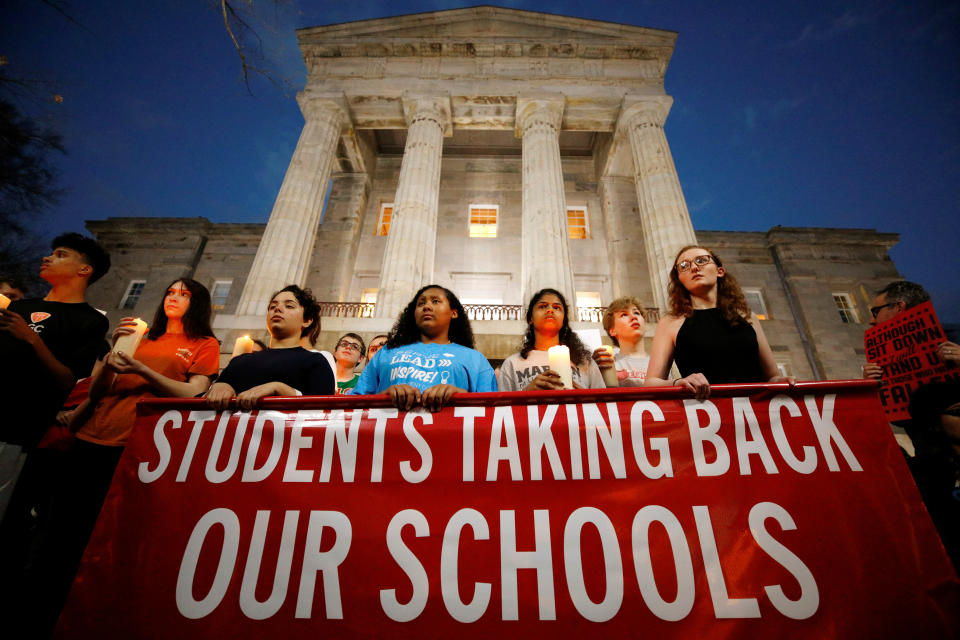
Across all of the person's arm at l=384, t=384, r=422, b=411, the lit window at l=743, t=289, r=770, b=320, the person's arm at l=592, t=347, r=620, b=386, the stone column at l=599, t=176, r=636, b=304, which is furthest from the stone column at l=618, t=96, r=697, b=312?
the person's arm at l=384, t=384, r=422, b=411

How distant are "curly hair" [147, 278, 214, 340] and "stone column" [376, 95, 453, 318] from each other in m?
6.58

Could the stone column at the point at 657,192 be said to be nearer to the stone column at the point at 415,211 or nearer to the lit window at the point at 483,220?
the lit window at the point at 483,220

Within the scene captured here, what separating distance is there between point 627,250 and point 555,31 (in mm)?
9094

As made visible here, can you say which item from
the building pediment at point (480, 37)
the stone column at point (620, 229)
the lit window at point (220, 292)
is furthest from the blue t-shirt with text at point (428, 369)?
the lit window at point (220, 292)

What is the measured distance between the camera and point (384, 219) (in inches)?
642

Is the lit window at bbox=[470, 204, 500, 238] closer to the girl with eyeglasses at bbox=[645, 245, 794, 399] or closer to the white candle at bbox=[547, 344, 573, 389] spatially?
the girl with eyeglasses at bbox=[645, 245, 794, 399]

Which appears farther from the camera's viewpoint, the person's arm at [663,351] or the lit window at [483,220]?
the lit window at [483,220]

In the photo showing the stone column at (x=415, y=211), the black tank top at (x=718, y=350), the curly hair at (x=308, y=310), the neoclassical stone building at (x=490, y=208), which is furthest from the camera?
the neoclassical stone building at (x=490, y=208)

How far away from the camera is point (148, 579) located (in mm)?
1557

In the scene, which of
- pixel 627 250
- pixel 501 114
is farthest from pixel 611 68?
pixel 627 250

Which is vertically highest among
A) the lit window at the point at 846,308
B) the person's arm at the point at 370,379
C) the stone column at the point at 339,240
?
the stone column at the point at 339,240

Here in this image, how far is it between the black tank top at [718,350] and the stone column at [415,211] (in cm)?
801

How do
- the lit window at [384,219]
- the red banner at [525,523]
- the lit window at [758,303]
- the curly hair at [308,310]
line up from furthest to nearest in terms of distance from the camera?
the lit window at [384,219]
the lit window at [758,303]
the curly hair at [308,310]
the red banner at [525,523]

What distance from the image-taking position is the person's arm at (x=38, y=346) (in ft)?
7.34
